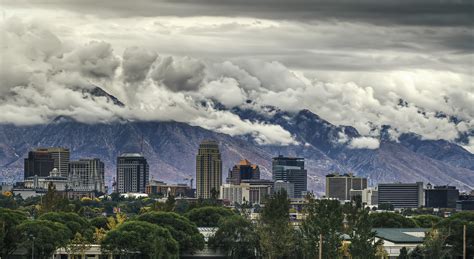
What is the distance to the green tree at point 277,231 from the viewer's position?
189m

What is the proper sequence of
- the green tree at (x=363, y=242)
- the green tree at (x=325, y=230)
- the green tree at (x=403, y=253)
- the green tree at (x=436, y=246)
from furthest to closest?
the green tree at (x=403, y=253), the green tree at (x=436, y=246), the green tree at (x=325, y=230), the green tree at (x=363, y=242)

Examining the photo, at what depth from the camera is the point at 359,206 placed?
18050 cm

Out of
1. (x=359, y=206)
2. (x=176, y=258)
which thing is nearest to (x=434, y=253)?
(x=359, y=206)

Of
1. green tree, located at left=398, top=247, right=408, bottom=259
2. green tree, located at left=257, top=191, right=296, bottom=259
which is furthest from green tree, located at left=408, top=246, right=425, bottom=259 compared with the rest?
green tree, located at left=257, top=191, right=296, bottom=259

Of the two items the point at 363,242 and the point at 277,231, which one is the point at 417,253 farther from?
the point at 363,242

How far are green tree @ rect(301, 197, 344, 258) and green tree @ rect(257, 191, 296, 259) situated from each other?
18.3 ft

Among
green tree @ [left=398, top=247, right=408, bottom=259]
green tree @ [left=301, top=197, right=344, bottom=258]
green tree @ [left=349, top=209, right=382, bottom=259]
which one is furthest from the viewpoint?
green tree @ [left=398, top=247, right=408, bottom=259]

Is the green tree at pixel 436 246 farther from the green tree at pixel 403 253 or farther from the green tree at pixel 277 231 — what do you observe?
the green tree at pixel 277 231

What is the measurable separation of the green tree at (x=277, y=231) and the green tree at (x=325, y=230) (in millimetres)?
5577

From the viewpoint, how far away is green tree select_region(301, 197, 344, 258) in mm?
175250

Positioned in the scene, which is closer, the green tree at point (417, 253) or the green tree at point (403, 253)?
the green tree at point (417, 253)

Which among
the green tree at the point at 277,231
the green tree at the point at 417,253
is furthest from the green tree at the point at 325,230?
the green tree at the point at 417,253

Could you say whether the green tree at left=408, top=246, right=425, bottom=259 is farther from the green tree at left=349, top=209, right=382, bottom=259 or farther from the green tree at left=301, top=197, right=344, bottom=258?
the green tree at left=349, top=209, right=382, bottom=259

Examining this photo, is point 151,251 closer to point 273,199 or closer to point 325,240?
point 273,199
